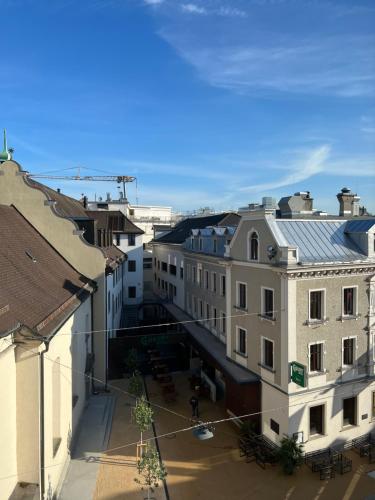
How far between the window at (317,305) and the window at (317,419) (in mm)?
4481

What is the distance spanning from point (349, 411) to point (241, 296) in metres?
8.04

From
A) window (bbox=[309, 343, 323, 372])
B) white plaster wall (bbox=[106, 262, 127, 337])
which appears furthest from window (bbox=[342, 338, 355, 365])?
white plaster wall (bbox=[106, 262, 127, 337])

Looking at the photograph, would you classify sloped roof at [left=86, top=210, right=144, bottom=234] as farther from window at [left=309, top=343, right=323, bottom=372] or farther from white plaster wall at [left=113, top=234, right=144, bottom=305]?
window at [left=309, top=343, right=323, bottom=372]

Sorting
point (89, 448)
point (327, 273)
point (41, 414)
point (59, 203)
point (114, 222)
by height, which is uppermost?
point (59, 203)

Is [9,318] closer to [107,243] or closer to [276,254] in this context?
[276,254]

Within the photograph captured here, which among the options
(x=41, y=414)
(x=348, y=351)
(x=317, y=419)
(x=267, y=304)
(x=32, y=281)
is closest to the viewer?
(x=41, y=414)

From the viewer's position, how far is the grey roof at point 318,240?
19469mm

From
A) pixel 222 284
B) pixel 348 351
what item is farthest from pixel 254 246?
pixel 222 284

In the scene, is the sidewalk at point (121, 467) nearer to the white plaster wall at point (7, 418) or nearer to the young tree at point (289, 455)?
the white plaster wall at point (7, 418)

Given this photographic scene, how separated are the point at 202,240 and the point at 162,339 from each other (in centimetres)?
956

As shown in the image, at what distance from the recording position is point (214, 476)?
1714 cm

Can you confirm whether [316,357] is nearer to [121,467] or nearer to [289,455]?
[289,455]

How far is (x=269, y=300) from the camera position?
19734mm

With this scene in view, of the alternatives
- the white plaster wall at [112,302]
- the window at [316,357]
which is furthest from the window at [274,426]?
the white plaster wall at [112,302]
